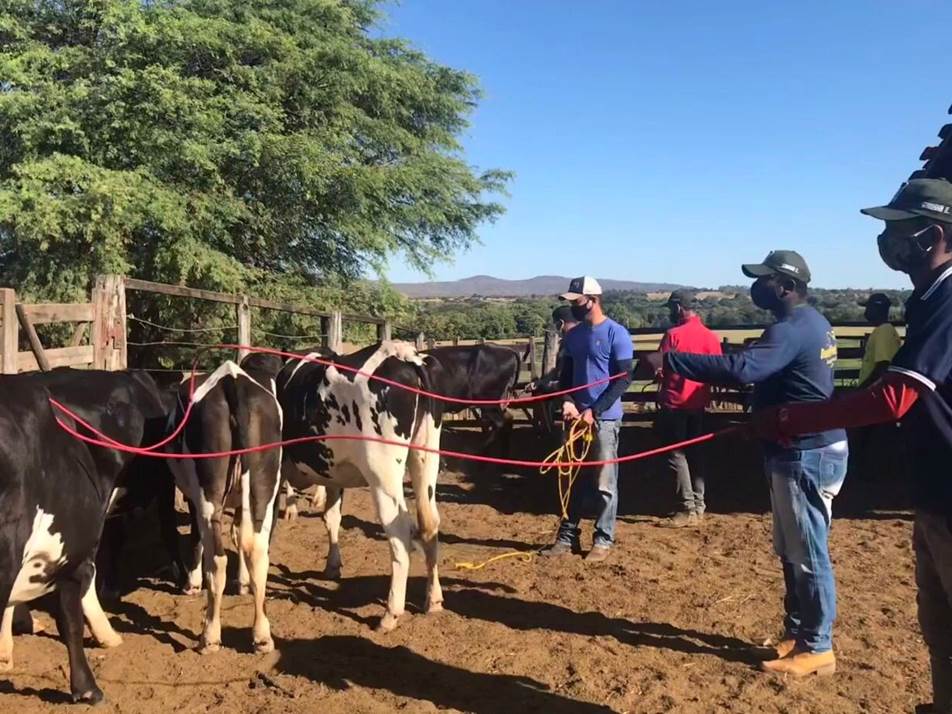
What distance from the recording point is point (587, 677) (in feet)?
13.6

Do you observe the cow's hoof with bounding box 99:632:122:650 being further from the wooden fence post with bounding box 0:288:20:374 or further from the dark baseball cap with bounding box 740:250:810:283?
Answer: the dark baseball cap with bounding box 740:250:810:283

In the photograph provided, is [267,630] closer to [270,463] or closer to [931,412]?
[270,463]

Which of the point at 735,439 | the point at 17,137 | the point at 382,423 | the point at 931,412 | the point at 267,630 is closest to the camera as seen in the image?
the point at 931,412

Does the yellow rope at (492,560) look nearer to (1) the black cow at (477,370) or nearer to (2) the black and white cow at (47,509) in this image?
(1) the black cow at (477,370)

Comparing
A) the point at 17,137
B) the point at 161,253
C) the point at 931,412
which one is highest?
the point at 17,137

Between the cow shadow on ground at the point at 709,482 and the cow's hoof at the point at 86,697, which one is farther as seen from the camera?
the cow shadow on ground at the point at 709,482

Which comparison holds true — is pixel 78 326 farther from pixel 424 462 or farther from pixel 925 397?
pixel 925 397

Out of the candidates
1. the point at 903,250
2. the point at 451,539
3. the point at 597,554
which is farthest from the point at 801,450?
the point at 451,539

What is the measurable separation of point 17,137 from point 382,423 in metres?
12.4

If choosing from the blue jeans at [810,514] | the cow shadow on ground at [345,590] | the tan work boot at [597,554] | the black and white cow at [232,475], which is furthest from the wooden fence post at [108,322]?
the blue jeans at [810,514]

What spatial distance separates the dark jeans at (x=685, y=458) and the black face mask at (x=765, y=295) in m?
3.69

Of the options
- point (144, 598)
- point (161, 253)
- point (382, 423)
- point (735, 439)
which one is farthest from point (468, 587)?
point (161, 253)

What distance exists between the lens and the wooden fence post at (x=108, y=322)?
278 inches

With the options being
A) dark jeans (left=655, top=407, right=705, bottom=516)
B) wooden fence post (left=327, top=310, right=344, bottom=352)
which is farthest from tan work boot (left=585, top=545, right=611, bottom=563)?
wooden fence post (left=327, top=310, right=344, bottom=352)
